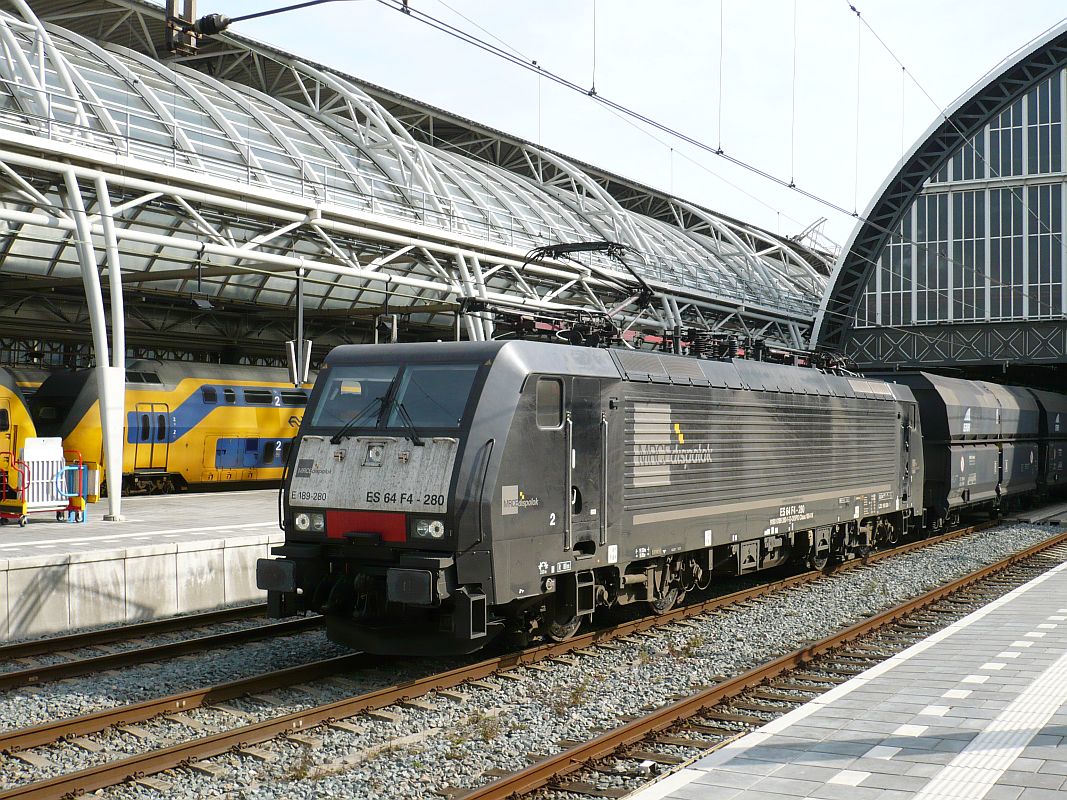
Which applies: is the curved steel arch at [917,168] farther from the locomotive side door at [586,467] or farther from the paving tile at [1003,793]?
the paving tile at [1003,793]

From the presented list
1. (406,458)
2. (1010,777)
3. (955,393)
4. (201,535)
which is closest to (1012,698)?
(1010,777)

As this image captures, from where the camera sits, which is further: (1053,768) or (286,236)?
(286,236)

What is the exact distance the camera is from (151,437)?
2642cm

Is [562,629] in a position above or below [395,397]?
below

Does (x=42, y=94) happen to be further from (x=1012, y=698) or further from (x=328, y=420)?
(x=1012, y=698)

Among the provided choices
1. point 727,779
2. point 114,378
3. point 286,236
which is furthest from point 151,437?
point 727,779

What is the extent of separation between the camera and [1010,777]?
6.37 m

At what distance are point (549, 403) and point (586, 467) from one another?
915 mm

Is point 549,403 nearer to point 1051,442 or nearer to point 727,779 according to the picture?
point 727,779

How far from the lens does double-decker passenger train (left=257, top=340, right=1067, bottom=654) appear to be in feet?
31.2

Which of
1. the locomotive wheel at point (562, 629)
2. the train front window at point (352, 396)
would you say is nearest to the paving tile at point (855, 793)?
the locomotive wheel at point (562, 629)

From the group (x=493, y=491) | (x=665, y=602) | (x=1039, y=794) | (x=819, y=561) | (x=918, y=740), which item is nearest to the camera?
(x=1039, y=794)

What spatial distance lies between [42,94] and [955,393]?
22.2 m

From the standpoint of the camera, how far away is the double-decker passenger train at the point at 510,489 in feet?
31.2
